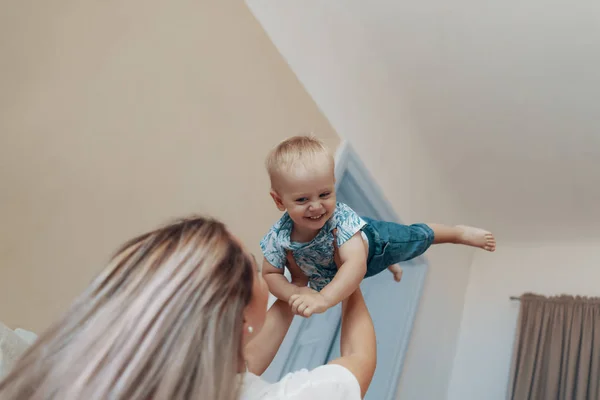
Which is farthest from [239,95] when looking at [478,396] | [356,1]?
[478,396]

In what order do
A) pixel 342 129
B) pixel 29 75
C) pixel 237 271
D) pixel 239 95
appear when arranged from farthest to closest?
1. pixel 342 129
2. pixel 239 95
3. pixel 29 75
4. pixel 237 271

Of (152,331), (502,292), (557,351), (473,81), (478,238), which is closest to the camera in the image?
(152,331)

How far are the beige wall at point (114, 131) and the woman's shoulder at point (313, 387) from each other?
563mm

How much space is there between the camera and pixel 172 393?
618 mm

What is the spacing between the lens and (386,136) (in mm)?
2551

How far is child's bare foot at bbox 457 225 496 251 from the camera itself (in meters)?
1.25

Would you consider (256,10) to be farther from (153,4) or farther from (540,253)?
(540,253)

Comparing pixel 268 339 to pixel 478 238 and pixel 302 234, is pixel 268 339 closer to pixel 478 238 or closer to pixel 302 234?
pixel 302 234

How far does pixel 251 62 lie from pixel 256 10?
20 cm

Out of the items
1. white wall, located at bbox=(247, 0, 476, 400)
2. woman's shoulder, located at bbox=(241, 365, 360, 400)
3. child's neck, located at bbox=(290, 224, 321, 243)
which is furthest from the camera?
white wall, located at bbox=(247, 0, 476, 400)

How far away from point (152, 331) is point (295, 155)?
0.46m

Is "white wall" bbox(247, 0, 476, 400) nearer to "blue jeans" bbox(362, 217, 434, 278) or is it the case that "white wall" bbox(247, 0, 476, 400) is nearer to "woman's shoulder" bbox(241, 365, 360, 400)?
"blue jeans" bbox(362, 217, 434, 278)

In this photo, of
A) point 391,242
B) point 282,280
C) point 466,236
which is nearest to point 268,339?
point 282,280

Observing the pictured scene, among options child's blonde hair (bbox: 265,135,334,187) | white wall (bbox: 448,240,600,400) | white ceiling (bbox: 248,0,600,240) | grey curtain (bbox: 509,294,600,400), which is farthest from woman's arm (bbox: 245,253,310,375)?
white wall (bbox: 448,240,600,400)
